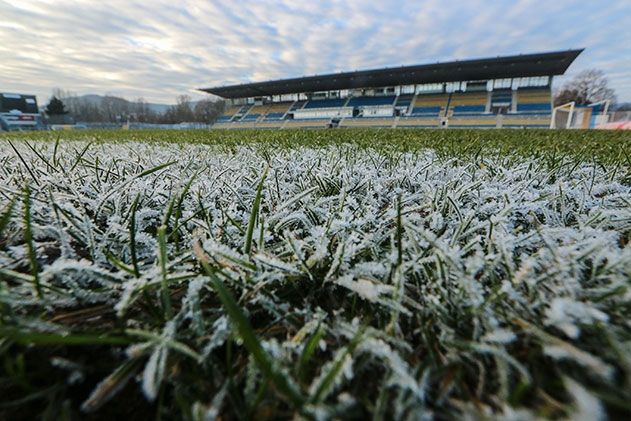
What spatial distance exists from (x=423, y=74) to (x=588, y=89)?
69.7 feet

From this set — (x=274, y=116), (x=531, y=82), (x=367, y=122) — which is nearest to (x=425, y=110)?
(x=367, y=122)

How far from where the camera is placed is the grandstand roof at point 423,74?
20.9m

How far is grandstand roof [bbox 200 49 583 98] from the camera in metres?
20.9

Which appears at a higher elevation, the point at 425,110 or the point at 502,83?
the point at 502,83

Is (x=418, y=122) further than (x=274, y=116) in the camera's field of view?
No

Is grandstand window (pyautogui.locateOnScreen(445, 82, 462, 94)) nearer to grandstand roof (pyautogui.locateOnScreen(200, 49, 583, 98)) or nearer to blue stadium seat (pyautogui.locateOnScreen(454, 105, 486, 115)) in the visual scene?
grandstand roof (pyautogui.locateOnScreen(200, 49, 583, 98))

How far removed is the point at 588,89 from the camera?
106ft

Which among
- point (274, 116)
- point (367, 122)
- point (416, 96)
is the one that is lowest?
point (367, 122)

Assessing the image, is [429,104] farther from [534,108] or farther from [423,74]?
[534,108]

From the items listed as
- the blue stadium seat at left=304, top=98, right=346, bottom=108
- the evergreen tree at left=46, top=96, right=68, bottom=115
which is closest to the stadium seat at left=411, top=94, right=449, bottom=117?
the blue stadium seat at left=304, top=98, right=346, bottom=108

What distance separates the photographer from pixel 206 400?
36cm

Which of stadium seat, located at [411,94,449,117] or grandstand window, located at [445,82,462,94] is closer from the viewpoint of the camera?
stadium seat, located at [411,94,449,117]

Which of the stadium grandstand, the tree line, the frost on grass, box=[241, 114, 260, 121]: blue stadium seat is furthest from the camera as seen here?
the tree line

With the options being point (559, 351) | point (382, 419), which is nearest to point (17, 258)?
point (382, 419)
